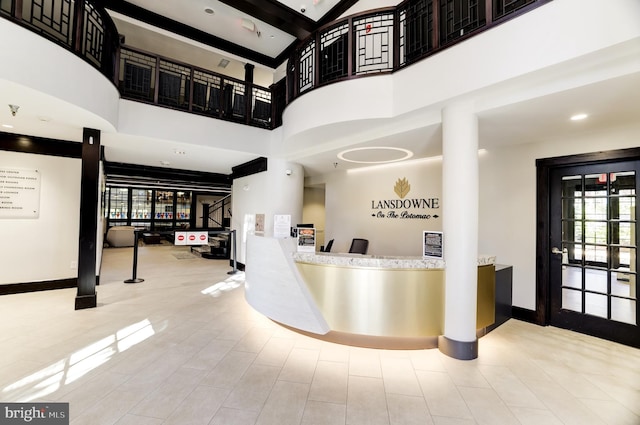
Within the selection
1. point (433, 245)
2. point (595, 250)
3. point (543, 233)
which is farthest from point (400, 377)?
point (595, 250)

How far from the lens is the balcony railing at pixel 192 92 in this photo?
5.19 m

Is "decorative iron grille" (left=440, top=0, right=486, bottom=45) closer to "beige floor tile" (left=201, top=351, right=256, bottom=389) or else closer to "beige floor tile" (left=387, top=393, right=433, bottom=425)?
"beige floor tile" (left=387, top=393, right=433, bottom=425)

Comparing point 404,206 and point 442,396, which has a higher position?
point 404,206

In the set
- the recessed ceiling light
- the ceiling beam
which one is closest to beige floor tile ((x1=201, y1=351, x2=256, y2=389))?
the recessed ceiling light

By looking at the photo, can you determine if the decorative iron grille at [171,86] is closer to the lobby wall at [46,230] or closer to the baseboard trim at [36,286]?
the lobby wall at [46,230]

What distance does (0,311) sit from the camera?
4.23 metres

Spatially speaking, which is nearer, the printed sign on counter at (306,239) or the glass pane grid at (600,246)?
the glass pane grid at (600,246)

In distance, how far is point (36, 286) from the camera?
5.28 m

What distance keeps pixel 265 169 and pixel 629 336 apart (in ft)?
21.6

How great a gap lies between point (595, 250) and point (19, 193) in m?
9.47

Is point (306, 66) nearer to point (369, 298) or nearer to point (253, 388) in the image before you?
point (369, 298)

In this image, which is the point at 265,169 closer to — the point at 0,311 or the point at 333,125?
the point at 333,125

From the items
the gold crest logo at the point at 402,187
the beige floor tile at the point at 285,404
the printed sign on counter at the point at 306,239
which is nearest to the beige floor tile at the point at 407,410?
the beige floor tile at the point at 285,404

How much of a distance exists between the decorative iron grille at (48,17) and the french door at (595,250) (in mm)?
6704
